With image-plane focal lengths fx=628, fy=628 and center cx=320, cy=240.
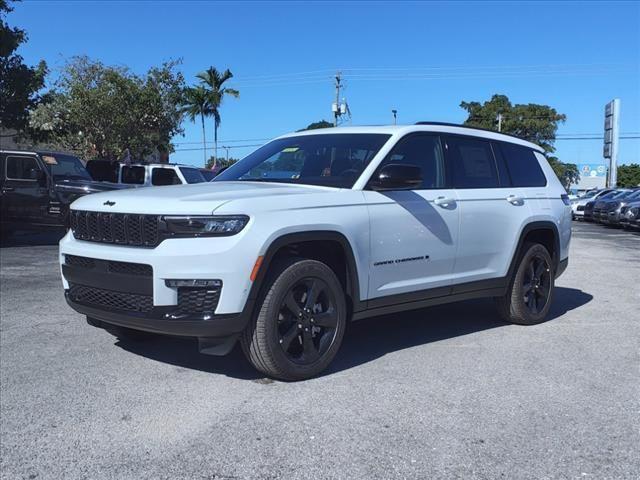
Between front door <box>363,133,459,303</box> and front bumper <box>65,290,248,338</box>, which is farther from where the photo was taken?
front door <box>363,133,459,303</box>

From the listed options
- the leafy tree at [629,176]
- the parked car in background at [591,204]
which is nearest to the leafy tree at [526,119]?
the leafy tree at [629,176]

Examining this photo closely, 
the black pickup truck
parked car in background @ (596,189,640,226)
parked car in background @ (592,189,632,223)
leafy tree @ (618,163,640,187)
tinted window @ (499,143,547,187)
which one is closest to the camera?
tinted window @ (499,143,547,187)

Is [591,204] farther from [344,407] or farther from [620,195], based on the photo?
[344,407]

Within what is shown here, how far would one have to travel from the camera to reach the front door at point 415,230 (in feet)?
15.8

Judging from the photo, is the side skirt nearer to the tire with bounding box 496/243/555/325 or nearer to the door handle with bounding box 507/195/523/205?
the tire with bounding box 496/243/555/325

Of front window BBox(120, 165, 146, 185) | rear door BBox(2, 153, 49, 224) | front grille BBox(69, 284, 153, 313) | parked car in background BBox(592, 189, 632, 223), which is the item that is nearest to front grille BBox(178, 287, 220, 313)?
front grille BBox(69, 284, 153, 313)

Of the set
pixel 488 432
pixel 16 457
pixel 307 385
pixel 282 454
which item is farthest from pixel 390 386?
pixel 16 457

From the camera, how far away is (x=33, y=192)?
1280 centimetres

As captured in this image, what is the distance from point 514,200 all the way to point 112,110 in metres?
22.9

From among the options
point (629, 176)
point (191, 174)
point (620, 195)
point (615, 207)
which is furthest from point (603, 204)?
point (629, 176)

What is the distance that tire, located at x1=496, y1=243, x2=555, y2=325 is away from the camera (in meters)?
6.29

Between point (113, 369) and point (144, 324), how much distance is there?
2.94 ft

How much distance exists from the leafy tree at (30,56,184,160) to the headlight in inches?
882

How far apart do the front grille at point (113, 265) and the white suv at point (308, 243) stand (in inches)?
0.5
